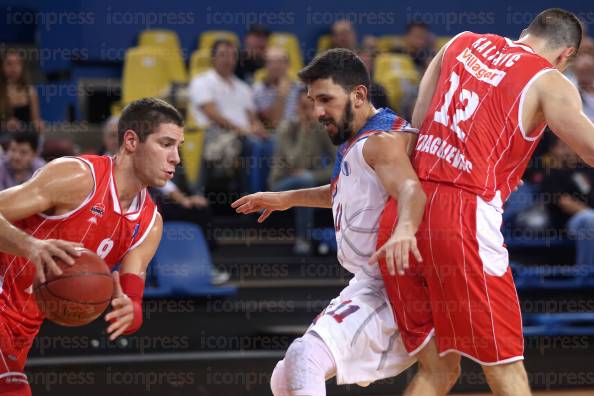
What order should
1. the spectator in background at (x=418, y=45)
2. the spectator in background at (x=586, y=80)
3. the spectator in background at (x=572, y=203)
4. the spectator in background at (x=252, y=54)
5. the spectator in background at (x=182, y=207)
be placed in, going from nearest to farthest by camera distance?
the spectator in background at (x=182, y=207), the spectator in background at (x=572, y=203), the spectator in background at (x=586, y=80), the spectator in background at (x=252, y=54), the spectator in background at (x=418, y=45)

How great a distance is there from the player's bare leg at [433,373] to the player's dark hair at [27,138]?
3.83 m

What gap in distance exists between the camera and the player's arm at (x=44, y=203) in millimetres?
2969

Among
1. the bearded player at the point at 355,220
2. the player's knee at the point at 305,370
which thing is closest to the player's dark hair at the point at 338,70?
the bearded player at the point at 355,220

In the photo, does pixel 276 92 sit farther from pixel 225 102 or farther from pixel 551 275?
pixel 551 275

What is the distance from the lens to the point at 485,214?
3250 millimetres

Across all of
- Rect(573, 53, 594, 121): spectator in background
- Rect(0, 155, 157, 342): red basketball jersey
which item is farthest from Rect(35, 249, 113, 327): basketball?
Answer: Rect(573, 53, 594, 121): spectator in background

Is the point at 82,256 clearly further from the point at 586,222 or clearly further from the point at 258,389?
the point at 586,222

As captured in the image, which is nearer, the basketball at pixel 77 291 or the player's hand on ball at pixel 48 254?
Result: the player's hand on ball at pixel 48 254

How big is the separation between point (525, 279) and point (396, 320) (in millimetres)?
3788

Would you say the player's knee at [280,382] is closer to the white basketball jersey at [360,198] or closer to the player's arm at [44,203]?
the white basketball jersey at [360,198]

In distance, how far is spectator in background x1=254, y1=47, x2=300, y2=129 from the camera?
773 cm

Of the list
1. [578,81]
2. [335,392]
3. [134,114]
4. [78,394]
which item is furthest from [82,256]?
[578,81]

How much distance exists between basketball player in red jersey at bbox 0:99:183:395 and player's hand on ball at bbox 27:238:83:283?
0.87 ft

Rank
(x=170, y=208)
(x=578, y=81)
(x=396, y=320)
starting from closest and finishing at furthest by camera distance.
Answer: (x=396, y=320) → (x=170, y=208) → (x=578, y=81)
